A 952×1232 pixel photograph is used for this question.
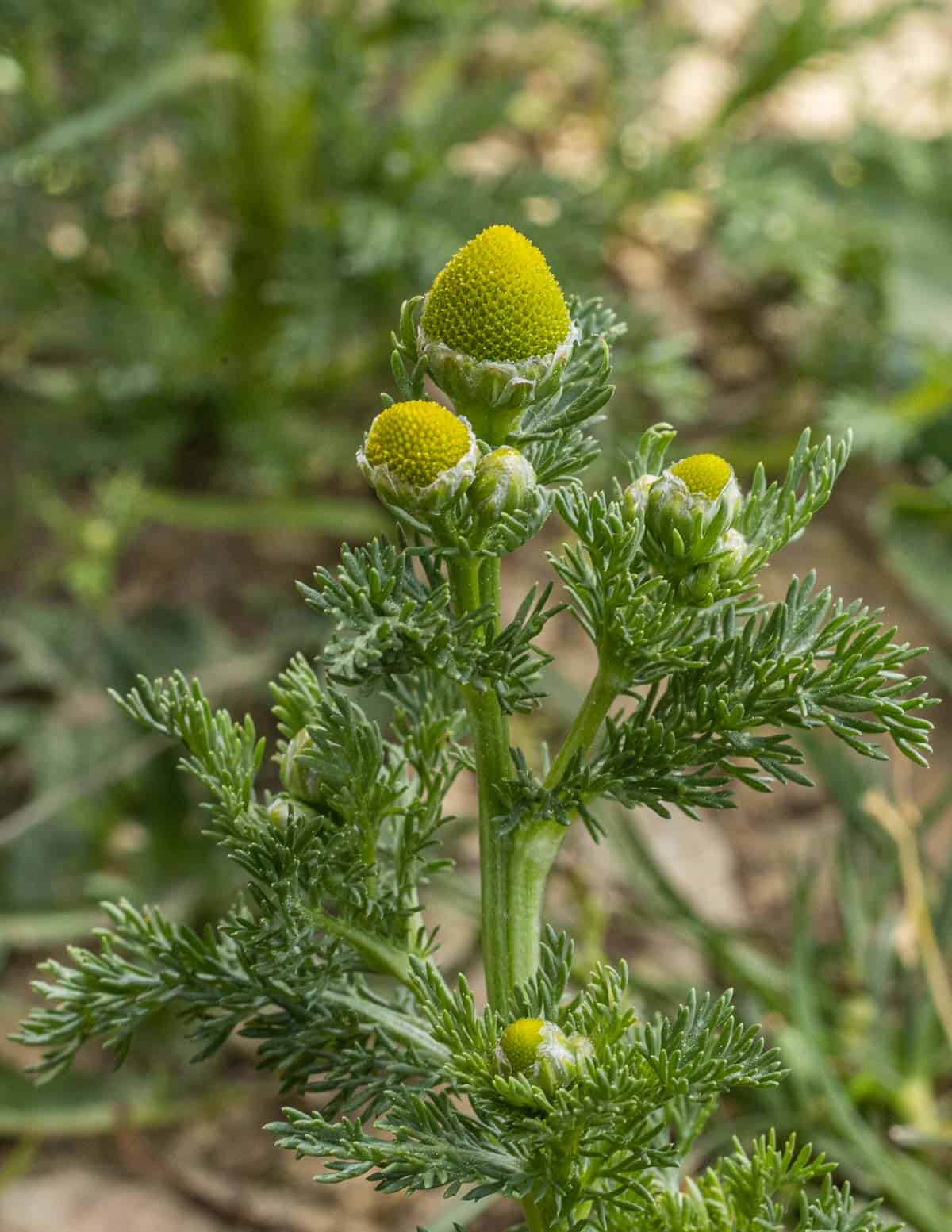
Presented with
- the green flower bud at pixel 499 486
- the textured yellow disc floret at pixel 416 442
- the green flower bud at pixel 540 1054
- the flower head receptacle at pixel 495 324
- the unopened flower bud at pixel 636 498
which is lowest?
the green flower bud at pixel 540 1054

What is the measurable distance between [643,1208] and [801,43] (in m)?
1.84

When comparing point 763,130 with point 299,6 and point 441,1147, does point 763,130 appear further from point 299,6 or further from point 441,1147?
point 441,1147

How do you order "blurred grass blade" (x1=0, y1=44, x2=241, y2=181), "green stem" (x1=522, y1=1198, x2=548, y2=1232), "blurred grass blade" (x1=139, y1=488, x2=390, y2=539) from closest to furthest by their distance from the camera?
"green stem" (x1=522, y1=1198, x2=548, y2=1232) → "blurred grass blade" (x1=0, y1=44, x2=241, y2=181) → "blurred grass blade" (x1=139, y1=488, x2=390, y2=539)

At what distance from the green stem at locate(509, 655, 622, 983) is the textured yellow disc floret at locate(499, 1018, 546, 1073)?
78 mm

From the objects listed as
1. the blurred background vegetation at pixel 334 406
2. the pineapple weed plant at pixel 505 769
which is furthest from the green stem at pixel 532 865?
the blurred background vegetation at pixel 334 406

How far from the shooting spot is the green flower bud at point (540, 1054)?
57 centimetres

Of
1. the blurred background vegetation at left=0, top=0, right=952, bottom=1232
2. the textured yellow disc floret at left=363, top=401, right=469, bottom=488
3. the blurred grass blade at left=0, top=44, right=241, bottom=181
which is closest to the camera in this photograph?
the textured yellow disc floret at left=363, top=401, right=469, bottom=488

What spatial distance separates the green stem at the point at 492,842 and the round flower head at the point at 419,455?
86 millimetres

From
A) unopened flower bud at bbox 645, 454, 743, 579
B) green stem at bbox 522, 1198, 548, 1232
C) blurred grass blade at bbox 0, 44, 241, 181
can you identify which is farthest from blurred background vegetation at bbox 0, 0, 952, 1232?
unopened flower bud at bbox 645, 454, 743, 579

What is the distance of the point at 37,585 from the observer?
6.39ft

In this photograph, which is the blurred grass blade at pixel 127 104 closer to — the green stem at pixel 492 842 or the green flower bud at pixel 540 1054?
the green stem at pixel 492 842

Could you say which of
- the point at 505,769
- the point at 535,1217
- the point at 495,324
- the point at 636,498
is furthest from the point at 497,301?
the point at 535,1217

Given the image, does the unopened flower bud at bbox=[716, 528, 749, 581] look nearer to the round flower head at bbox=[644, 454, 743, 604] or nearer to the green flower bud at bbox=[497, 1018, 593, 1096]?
the round flower head at bbox=[644, 454, 743, 604]

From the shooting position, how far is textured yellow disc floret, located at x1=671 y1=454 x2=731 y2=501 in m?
0.59
